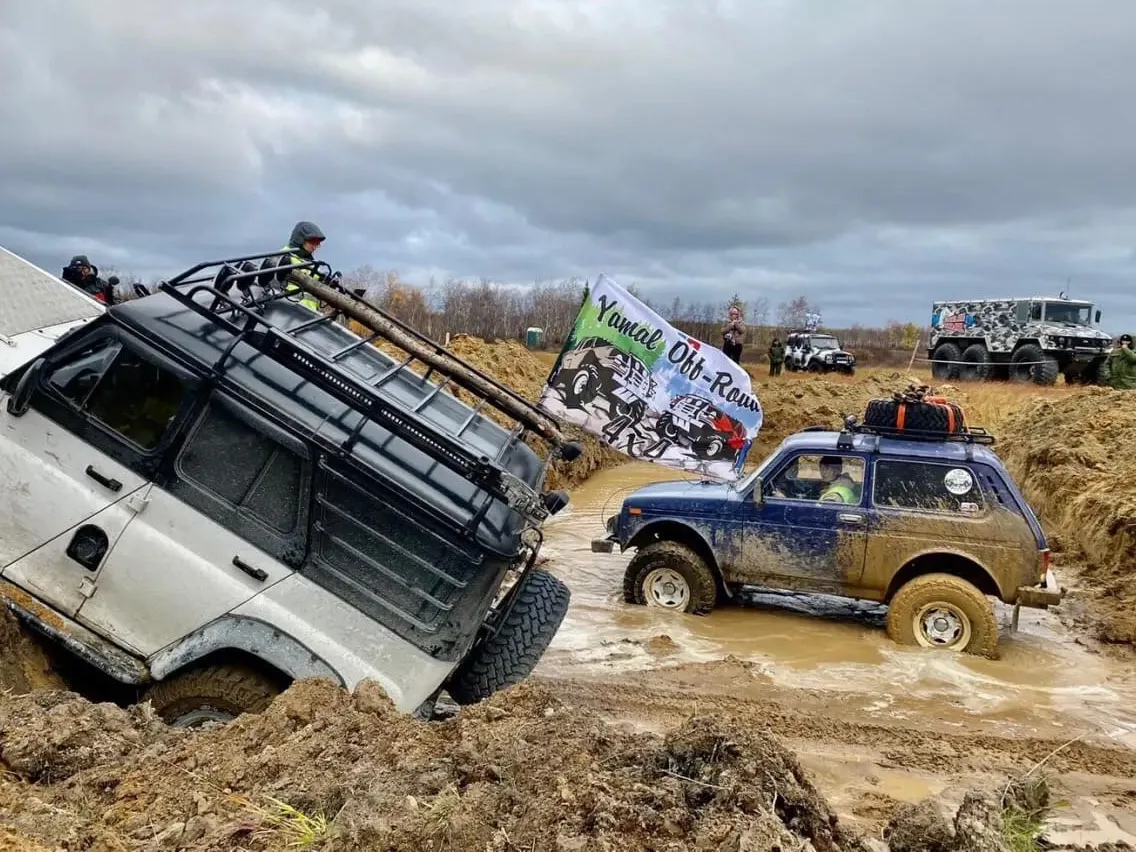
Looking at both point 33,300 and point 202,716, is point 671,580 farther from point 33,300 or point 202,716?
point 33,300

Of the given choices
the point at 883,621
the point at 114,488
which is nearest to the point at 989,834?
the point at 114,488

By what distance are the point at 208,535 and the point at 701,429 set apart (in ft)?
14.3

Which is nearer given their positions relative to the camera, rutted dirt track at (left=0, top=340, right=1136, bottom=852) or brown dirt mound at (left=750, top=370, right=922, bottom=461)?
rutted dirt track at (left=0, top=340, right=1136, bottom=852)

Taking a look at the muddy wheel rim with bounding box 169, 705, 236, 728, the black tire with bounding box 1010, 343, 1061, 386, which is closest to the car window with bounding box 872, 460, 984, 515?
the muddy wheel rim with bounding box 169, 705, 236, 728

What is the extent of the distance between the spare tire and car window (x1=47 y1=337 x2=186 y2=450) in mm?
6323

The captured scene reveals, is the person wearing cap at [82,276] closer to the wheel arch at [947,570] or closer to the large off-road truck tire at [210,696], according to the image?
the large off-road truck tire at [210,696]

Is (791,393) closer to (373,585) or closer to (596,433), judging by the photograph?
(596,433)

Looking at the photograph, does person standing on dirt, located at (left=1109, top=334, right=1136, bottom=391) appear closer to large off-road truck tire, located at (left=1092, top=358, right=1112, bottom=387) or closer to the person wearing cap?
large off-road truck tire, located at (left=1092, top=358, right=1112, bottom=387)

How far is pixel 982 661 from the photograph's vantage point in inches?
304

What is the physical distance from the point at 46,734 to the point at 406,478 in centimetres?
177

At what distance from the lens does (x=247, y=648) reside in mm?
4129

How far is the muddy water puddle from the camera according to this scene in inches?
266

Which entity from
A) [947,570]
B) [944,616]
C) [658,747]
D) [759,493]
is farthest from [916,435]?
[658,747]

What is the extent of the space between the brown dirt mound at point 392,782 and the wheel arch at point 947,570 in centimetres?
518
